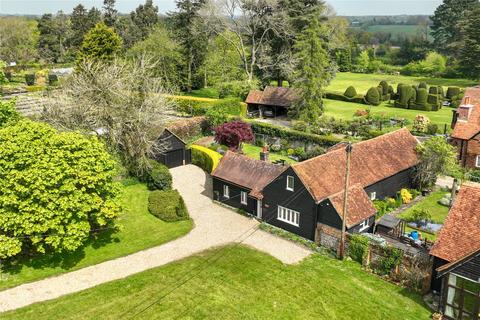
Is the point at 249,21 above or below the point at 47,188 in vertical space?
above

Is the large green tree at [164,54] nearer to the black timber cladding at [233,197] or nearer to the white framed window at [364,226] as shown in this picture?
the black timber cladding at [233,197]

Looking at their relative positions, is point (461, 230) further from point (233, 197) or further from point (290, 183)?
point (233, 197)

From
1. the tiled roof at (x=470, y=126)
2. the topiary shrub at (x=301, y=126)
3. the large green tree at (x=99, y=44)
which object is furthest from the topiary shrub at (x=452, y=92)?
the large green tree at (x=99, y=44)

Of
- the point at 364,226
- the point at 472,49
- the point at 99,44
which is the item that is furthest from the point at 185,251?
the point at 472,49

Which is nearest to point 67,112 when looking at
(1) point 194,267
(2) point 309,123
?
(1) point 194,267

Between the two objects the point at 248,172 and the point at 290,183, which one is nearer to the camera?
the point at 290,183
